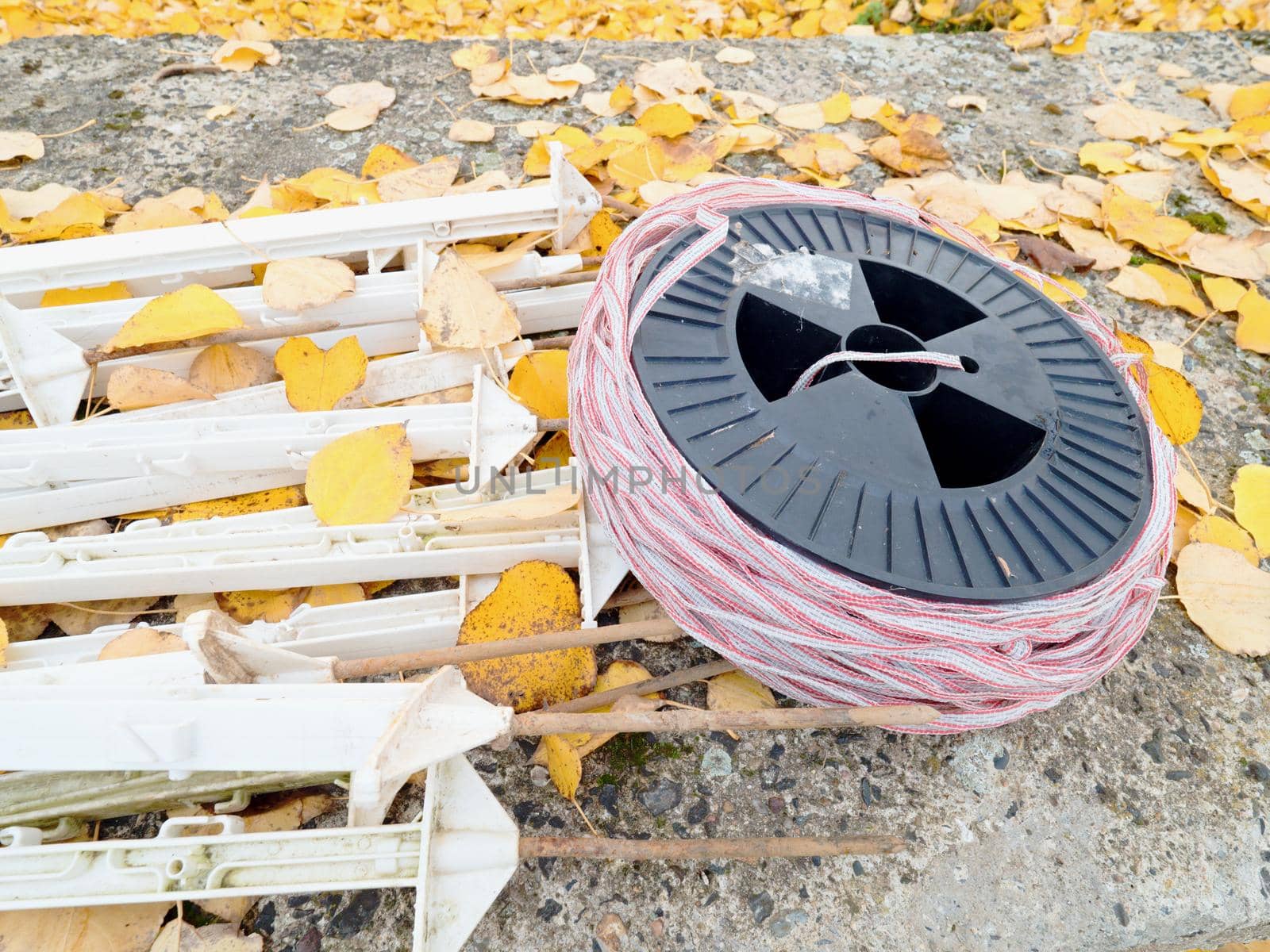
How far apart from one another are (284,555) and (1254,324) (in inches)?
73.8

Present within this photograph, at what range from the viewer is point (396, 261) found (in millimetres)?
1432

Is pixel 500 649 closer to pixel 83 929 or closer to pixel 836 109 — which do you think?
pixel 83 929

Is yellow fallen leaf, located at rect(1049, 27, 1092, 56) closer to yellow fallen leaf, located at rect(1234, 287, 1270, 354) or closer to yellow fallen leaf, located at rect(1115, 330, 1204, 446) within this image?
yellow fallen leaf, located at rect(1234, 287, 1270, 354)

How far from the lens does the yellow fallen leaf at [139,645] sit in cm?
94

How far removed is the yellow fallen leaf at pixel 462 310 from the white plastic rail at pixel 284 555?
0.30 m

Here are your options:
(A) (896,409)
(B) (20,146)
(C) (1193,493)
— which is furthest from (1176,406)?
(B) (20,146)

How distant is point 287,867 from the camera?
76cm

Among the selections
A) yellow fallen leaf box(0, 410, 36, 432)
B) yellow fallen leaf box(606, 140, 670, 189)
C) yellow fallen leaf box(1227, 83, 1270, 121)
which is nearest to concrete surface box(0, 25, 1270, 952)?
yellow fallen leaf box(0, 410, 36, 432)

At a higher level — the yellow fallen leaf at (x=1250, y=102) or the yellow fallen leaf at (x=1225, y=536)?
the yellow fallen leaf at (x=1250, y=102)

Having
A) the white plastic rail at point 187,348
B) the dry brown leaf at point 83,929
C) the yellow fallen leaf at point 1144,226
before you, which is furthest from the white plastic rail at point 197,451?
the yellow fallen leaf at point 1144,226

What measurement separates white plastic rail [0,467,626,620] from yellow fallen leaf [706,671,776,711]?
20cm

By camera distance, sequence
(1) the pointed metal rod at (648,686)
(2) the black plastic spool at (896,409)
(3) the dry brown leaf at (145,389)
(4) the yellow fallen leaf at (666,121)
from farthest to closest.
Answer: (4) the yellow fallen leaf at (666,121), (3) the dry brown leaf at (145,389), (1) the pointed metal rod at (648,686), (2) the black plastic spool at (896,409)

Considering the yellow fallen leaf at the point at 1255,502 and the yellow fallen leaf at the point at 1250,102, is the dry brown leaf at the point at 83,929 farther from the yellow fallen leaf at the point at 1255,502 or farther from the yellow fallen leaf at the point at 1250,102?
the yellow fallen leaf at the point at 1250,102

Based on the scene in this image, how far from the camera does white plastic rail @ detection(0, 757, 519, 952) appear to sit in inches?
29.6
